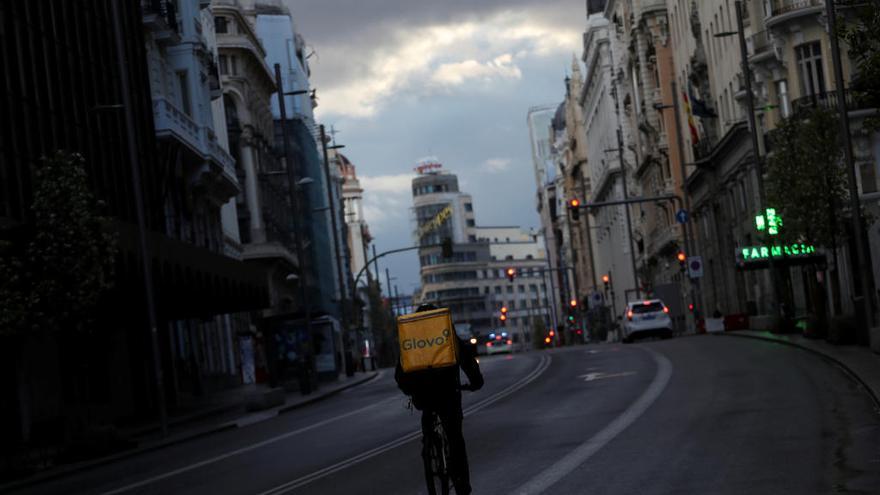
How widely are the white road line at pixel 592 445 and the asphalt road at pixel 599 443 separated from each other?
35mm

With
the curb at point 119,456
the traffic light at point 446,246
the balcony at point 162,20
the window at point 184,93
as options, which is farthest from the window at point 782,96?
the curb at point 119,456

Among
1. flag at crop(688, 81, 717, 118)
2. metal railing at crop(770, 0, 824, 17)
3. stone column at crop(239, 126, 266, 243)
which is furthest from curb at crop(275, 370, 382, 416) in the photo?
stone column at crop(239, 126, 266, 243)

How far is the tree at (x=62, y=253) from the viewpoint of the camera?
31.3 metres

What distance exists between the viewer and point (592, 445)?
59.9 feet

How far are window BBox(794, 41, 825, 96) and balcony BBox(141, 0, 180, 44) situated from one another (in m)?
23.4

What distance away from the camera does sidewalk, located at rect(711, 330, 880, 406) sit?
23.4 meters

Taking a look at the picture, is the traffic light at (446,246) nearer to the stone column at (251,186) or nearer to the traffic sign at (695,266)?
the traffic sign at (695,266)

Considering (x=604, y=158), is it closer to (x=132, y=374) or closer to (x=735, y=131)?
(x=735, y=131)

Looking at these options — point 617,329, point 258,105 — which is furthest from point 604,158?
point 258,105

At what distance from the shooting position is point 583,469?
1567 cm

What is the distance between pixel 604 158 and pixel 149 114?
85.9 metres

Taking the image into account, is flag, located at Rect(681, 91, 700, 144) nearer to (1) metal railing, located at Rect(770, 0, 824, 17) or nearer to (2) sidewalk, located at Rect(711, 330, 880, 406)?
(1) metal railing, located at Rect(770, 0, 824, 17)

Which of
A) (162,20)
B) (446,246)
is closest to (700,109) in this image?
(446,246)

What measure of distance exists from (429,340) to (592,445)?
5295mm
